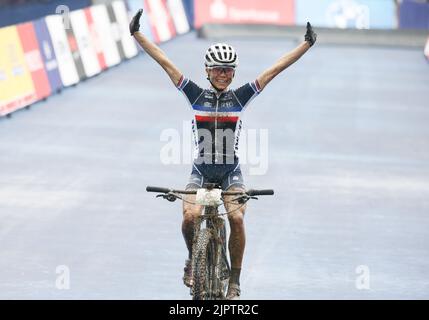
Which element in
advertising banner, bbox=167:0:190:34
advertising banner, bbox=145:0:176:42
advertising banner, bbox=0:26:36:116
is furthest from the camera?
advertising banner, bbox=167:0:190:34

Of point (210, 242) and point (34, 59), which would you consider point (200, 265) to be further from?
point (34, 59)

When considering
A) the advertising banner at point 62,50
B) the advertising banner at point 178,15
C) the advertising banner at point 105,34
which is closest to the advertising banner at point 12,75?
the advertising banner at point 62,50

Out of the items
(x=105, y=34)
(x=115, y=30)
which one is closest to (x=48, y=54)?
(x=105, y=34)

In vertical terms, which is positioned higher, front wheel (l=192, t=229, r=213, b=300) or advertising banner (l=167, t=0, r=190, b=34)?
front wheel (l=192, t=229, r=213, b=300)

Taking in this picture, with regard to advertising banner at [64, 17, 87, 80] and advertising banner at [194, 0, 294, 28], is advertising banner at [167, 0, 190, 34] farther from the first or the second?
advertising banner at [64, 17, 87, 80]

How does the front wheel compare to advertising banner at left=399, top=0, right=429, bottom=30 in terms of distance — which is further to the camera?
advertising banner at left=399, top=0, right=429, bottom=30

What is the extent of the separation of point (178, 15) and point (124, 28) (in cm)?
897

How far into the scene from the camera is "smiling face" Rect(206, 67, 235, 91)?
10.3 metres

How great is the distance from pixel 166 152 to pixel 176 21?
21060 millimetres

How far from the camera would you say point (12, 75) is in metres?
23.1

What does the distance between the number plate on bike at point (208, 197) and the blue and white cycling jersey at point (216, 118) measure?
0.72 meters

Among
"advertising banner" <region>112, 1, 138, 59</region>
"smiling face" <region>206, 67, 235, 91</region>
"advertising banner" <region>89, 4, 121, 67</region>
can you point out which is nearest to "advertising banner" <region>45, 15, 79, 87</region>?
"advertising banner" <region>89, 4, 121, 67</region>

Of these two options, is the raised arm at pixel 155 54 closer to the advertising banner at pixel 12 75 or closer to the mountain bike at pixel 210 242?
the mountain bike at pixel 210 242

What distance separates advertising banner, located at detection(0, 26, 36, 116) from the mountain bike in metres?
13.2
